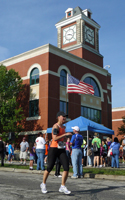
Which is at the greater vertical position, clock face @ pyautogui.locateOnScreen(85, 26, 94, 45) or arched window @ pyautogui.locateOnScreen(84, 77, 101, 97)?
clock face @ pyautogui.locateOnScreen(85, 26, 94, 45)

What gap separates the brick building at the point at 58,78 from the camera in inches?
1066

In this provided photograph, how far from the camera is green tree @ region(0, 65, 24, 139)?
2595cm

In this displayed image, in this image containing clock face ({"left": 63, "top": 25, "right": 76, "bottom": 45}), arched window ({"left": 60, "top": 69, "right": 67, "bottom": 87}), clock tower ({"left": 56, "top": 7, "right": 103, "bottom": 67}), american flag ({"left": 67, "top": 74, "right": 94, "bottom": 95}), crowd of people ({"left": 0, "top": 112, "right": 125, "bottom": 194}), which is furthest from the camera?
clock face ({"left": 63, "top": 25, "right": 76, "bottom": 45})

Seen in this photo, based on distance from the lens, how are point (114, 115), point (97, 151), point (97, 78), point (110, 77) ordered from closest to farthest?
point (97, 151) → point (97, 78) → point (110, 77) → point (114, 115)

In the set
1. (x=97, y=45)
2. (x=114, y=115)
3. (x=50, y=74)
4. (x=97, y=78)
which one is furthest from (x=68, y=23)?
(x=114, y=115)

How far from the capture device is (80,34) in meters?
36.3

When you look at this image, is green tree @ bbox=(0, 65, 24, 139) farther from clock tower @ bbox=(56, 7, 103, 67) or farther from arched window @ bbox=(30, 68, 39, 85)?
clock tower @ bbox=(56, 7, 103, 67)

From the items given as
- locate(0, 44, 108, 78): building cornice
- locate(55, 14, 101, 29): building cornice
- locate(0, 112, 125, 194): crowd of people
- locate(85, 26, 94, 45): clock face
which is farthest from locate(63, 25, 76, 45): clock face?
locate(0, 112, 125, 194): crowd of people

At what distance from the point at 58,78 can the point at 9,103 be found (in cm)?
606

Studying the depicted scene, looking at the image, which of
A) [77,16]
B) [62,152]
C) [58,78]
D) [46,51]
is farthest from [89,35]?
[62,152]

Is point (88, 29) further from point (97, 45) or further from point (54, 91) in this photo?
point (54, 91)

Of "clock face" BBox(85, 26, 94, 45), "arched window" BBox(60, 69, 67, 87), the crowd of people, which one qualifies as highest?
"clock face" BBox(85, 26, 94, 45)

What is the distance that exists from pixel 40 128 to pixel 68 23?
18917 millimetres

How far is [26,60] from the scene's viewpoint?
29.7m
